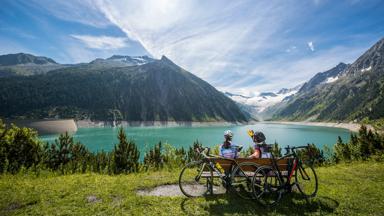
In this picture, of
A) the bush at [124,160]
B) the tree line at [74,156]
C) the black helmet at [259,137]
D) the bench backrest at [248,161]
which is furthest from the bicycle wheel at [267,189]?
the bush at [124,160]

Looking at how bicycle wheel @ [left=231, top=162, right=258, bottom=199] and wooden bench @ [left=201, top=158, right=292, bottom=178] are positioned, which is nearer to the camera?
bicycle wheel @ [left=231, top=162, right=258, bottom=199]

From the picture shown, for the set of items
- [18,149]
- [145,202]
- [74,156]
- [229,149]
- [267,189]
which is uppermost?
[229,149]

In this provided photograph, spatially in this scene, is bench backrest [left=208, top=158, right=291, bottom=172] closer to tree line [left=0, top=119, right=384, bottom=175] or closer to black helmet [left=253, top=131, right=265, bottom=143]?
black helmet [left=253, top=131, right=265, bottom=143]

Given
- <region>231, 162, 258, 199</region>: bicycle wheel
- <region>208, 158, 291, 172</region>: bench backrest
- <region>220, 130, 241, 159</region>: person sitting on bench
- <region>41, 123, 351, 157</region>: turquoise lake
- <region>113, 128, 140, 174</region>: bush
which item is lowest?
<region>41, 123, 351, 157</region>: turquoise lake

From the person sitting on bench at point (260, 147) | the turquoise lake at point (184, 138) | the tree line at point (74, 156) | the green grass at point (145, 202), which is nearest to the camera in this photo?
the green grass at point (145, 202)

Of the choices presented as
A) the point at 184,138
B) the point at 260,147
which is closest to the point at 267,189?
the point at 260,147

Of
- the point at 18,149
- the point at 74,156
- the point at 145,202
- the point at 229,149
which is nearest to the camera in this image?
the point at 145,202

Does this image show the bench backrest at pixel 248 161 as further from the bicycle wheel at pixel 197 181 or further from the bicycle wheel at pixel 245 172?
the bicycle wheel at pixel 197 181

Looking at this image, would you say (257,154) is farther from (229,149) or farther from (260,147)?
(229,149)

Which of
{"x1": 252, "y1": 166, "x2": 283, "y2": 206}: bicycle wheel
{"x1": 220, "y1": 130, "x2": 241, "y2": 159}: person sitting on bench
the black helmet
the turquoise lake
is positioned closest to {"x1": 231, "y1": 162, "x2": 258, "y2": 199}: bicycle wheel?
{"x1": 252, "y1": 166, "x2": 283, "y2": 206}: bicycle wheel

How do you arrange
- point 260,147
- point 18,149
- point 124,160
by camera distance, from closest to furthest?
point 260,147 → point 18,149 → point 124,160

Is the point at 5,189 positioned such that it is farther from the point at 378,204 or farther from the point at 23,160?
the point at 378,204

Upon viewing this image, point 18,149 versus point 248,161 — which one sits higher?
point 248,161

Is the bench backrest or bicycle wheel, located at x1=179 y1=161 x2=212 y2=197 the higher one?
the bench backrest
